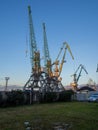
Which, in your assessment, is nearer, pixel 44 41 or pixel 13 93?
pixel 13 93

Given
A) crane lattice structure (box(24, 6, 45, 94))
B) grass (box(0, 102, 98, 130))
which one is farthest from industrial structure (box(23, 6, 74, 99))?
grass (box(0, 102, 98, 130))

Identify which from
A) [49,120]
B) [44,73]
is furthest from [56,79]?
[49,120]

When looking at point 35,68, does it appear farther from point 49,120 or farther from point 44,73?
point 49,120

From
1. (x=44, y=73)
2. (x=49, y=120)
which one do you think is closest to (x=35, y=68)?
(x=44, y=73)

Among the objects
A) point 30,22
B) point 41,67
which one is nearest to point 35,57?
point 41,67

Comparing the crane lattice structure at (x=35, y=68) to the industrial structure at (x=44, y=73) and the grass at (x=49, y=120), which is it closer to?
the industrial structure at (x=44, y=73)

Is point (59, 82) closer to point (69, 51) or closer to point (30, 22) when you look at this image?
point (69, 51)

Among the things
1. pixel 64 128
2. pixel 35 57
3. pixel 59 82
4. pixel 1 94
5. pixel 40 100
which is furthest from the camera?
pixel 59 82

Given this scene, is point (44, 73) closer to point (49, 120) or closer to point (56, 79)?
point (56, 79)

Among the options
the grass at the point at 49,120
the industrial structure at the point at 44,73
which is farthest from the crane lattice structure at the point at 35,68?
the grass at the point at 49,120

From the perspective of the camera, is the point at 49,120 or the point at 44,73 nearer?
the point at 49,120

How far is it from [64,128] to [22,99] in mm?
25679

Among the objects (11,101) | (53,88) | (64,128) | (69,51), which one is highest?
(69,51)

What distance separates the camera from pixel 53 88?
89.0m
